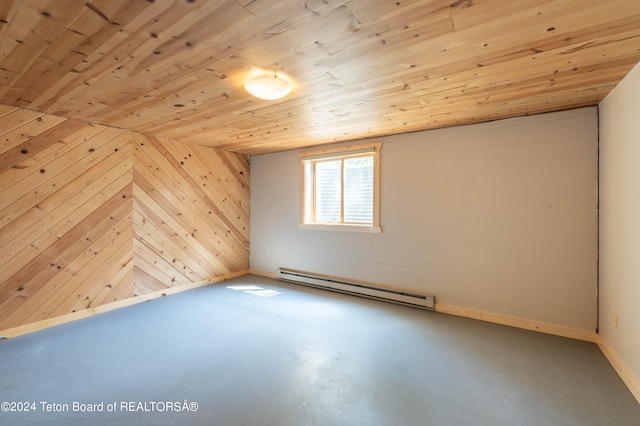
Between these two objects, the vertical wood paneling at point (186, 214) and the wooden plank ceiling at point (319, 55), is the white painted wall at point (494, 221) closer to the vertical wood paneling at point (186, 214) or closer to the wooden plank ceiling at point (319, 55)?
the wooden plank ceiling at point (319, 55)

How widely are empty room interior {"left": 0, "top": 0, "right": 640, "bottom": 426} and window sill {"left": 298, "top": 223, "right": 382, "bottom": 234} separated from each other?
0.06m

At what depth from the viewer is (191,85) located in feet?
7.55

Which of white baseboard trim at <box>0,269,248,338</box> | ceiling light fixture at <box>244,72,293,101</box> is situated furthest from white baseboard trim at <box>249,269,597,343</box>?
white baseboard trim at <box>0,269,248,338</box>

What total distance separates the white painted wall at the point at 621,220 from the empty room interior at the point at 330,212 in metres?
0.03

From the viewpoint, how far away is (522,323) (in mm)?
3051

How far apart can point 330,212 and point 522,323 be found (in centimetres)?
288

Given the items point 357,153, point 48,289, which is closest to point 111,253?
point 48,289

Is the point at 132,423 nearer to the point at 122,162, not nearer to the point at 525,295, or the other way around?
the point at 122,162

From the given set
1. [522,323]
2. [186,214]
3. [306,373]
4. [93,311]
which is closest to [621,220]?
[522,323]

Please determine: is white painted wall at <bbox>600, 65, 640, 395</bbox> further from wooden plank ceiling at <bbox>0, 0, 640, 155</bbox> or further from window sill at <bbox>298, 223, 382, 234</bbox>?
window sill at <bbox>298, 223, 382, 234</bbox>

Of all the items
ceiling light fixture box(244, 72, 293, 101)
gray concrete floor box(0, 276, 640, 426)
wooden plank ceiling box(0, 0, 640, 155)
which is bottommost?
gray concrete floor box(0, 276, 640, 426)

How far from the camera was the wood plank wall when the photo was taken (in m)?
2.86

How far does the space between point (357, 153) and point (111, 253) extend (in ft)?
11.9

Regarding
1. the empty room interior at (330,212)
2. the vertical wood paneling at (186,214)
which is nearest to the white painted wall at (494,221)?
the empty room interior at (330,212)
